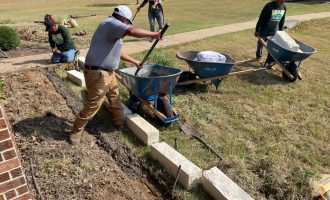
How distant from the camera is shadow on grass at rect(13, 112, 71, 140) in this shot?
514 cm

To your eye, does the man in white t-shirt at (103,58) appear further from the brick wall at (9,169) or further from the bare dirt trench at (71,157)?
the brick wall at (9,169)

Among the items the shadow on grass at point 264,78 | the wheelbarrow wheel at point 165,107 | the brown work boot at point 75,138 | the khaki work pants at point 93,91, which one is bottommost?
the shadow on grass at point 264,78

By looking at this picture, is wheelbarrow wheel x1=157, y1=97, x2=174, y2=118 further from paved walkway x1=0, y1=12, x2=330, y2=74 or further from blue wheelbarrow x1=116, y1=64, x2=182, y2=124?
paved walkway x1=0, y1=12, x2=330, y2=74

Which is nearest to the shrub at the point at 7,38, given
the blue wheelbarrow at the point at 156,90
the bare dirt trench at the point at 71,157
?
the bare dirt trench at the point at 71,157

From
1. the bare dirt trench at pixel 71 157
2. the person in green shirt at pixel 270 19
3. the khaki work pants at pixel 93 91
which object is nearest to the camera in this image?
the bare dirt trench at pixel 71 157

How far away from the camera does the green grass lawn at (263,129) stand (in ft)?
14.0

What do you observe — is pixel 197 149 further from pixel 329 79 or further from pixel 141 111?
pixel 329 79

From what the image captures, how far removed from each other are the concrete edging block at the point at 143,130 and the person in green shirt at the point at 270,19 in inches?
161

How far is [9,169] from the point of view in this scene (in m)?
2.84

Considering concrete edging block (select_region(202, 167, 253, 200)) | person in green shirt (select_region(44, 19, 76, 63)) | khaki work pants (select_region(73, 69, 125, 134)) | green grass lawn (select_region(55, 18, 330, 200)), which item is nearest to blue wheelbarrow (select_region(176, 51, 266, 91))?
green grass lawn (select_region(55, 18, 330, 200))

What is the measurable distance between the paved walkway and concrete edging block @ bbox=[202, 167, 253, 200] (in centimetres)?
600

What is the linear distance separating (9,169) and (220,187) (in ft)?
7.72

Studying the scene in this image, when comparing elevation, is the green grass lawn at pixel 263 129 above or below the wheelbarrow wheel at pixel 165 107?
below

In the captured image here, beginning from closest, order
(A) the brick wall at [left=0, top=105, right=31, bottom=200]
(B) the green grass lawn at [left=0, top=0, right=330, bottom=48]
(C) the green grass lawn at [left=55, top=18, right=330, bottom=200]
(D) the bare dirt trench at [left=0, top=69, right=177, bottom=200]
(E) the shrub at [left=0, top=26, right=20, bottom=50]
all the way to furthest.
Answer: (A) the brick wall at [left=0, top=105, right=31, bottom=200] → (D) the bare dirt trench at [left=0, top=69, right=177, bottom=200] → (C) the green grass lawn at [left=55, top=18, right=330, bottom=200] → (E) the shrub at [left=0, top=26, right=20, bottom=50] → (B) the green grass lawn at [left=0, top=0, right=330, bottom=48]
